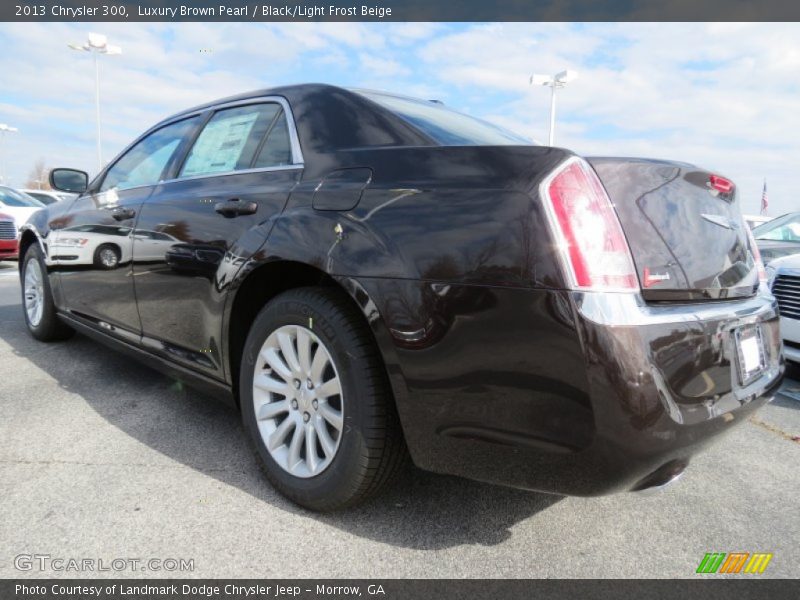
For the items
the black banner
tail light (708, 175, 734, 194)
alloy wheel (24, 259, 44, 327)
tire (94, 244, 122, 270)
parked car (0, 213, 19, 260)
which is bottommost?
parked car (0, 213, 19, 260)

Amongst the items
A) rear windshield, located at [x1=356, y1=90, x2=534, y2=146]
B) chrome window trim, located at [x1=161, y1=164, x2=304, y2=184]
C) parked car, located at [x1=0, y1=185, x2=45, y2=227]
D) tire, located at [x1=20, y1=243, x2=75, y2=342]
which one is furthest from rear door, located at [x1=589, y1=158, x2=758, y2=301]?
parked car, located at [x1=0, y1=185, x2=45, y2=227]

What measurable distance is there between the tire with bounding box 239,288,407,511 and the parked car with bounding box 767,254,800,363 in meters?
3.54

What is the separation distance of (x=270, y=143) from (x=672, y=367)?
5.93ft

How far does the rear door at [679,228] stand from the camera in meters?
1.65

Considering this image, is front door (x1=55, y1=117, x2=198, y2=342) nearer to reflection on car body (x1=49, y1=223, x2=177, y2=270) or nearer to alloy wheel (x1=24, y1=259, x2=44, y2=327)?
reflection on car body (x1=49, y1=223, x2=177, y2=270)

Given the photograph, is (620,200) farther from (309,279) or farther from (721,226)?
(309,279)

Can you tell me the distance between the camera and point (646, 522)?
2.09 m

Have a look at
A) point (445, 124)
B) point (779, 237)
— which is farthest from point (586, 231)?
point (779, 237)

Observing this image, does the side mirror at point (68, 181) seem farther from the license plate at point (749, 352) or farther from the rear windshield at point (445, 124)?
the license plate at point (749, 352)

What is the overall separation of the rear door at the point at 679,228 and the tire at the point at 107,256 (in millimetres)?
2590

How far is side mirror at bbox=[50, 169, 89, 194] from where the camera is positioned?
4152 millimetres

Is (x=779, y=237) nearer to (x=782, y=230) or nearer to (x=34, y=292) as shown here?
(x=782, y=230)

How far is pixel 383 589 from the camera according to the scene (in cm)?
169

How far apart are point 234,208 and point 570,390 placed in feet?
5.00
